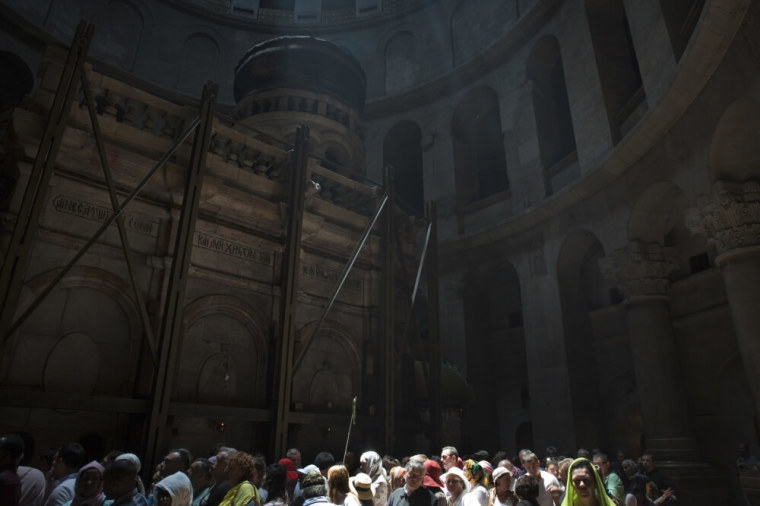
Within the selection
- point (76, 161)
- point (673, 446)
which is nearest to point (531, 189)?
point (673, 446)

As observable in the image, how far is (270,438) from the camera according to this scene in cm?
809

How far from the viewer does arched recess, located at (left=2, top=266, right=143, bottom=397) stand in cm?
721

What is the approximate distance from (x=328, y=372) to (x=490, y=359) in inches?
417

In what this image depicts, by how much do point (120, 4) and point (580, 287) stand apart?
2183 centimetres

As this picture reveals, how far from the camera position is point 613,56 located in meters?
15.8

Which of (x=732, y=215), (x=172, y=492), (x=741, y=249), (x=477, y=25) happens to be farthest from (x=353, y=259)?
(x=477, y=25)

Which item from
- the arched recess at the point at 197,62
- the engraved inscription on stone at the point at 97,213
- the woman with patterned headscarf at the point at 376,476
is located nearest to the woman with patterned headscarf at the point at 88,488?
the woman with patterned headscarf at the point at 376,476

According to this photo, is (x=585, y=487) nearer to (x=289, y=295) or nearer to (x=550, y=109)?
(x=289, y=295)

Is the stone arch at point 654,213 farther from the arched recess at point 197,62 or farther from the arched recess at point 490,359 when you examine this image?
the arched recess at point 197,62

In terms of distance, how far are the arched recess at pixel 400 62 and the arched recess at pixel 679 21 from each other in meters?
13.0

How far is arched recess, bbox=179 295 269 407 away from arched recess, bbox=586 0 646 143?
10.8m

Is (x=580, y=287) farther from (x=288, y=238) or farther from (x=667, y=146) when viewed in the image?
(x=288, y=238)

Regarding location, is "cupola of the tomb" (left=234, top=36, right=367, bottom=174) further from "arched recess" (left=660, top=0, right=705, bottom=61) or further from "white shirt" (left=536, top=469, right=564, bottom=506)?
"white shirt" (left=536, top=469, right=564, bottom=506)

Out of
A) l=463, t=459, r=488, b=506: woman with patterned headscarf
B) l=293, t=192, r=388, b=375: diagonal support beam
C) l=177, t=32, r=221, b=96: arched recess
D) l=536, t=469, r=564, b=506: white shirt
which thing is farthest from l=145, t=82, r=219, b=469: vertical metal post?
l=177, t=32, r=221, b=96: arched recess
